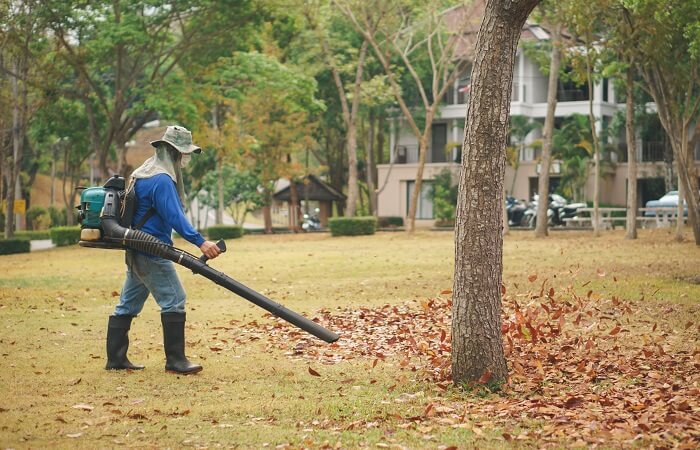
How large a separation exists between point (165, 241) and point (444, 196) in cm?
4386

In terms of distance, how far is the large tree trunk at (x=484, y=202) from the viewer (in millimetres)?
8695

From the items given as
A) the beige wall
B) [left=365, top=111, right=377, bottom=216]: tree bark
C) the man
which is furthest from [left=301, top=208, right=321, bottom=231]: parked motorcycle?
the man

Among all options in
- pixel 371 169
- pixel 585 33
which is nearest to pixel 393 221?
pixel 371 169

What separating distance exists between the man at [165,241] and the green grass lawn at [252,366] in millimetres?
365

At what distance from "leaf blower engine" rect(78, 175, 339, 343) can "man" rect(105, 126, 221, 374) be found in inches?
4.4

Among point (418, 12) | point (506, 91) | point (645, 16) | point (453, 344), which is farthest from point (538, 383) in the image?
point (418, 12)

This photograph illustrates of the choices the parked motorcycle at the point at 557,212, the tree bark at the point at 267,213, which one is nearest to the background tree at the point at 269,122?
the tree bark at the point at 267,213

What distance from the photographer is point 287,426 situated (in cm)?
771

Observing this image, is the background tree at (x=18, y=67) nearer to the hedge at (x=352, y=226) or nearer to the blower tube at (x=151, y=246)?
the hedge at (x=352, y=226)

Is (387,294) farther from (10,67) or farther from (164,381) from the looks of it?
(10,67)

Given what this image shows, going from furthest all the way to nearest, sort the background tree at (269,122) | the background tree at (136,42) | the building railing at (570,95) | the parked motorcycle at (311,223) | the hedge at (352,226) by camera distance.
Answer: the parked motorcycle at (311,223), the building railing at (570,95), the hedge at (352,226), the background tree at (269,122), the background tree at (136,42)

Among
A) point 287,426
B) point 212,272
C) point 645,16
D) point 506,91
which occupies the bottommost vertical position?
point 287,426

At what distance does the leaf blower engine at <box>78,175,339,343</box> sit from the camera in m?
9.39

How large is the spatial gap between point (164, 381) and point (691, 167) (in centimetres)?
1978
